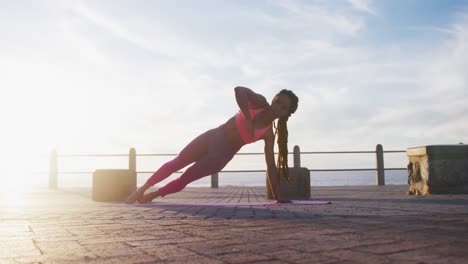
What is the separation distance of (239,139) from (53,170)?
40.4 ft

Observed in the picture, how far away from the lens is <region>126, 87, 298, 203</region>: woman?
16.9 ft

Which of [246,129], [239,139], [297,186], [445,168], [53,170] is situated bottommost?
[297,186]

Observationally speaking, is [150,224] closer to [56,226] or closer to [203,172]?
[56,226]

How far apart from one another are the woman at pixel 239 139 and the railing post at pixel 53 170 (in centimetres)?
1100

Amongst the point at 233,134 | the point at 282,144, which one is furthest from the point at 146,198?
the point at 282,144

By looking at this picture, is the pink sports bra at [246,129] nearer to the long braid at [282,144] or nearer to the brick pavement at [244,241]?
the long braid at [282,144]

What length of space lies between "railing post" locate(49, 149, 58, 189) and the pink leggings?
36.3 ft

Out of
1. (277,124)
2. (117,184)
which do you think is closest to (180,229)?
(277,124)

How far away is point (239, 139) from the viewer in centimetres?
535

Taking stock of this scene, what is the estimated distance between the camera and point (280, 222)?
332 centimetres

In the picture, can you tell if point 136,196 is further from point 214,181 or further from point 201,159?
point 214,181

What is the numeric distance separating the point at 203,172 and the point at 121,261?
138 inches

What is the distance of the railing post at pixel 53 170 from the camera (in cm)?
1551

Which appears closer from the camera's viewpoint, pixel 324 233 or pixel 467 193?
pixel 324 233
